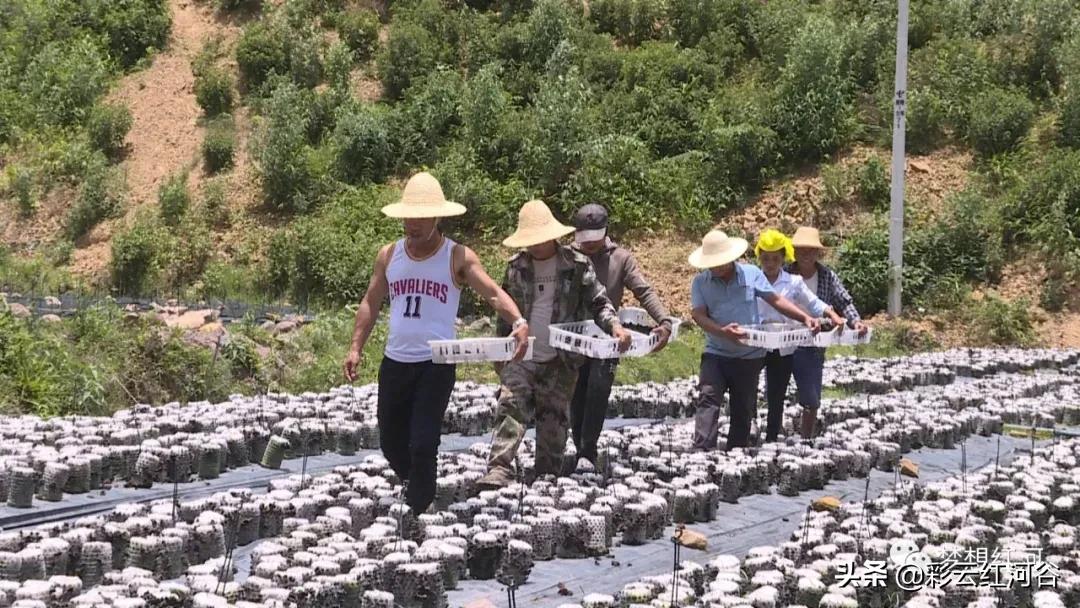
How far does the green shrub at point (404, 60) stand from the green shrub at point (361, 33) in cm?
141

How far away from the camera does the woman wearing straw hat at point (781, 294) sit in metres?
6.51

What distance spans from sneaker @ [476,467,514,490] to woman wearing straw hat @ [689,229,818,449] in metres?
1.41

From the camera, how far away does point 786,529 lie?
5195 mm

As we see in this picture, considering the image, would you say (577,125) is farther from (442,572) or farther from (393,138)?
(442,572)

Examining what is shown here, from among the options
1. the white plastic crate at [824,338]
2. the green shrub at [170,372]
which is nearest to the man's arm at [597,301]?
the white plastic crate at [824,338]

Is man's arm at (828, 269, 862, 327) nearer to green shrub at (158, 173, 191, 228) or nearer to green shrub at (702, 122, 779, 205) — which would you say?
green shrub at (702, 122, 779, 205)

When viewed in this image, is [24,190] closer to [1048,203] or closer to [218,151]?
[218,151]

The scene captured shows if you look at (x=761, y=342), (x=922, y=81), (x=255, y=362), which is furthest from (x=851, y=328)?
(x=922, y=81)

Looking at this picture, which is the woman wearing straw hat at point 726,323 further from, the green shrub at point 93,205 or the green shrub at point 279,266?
the green shrub at point 93,205

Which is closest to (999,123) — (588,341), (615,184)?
(615,184)

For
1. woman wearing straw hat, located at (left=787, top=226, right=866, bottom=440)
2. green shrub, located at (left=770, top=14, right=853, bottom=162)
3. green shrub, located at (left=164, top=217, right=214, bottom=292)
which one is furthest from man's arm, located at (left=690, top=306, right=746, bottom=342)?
green shrub, located at (left=164, top=217, right=214, bottom=292)

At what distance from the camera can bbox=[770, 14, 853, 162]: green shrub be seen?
17.6 meters

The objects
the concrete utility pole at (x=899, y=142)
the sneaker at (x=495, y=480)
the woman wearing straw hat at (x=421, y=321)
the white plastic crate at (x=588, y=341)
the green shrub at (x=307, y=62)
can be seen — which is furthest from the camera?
the green shrub at (x=307, y=62)

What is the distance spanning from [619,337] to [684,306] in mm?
10600
